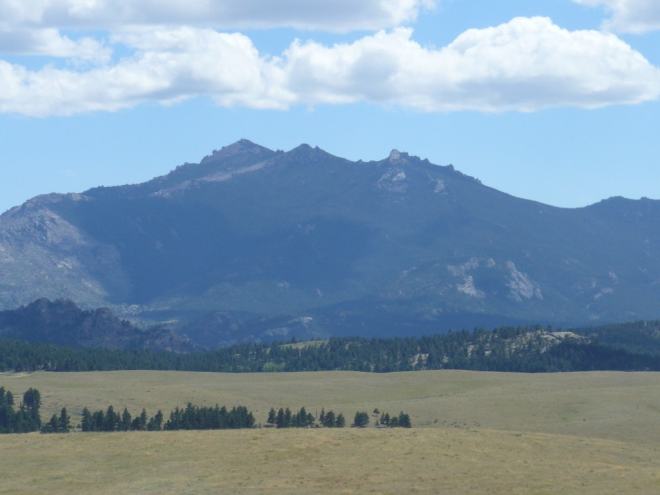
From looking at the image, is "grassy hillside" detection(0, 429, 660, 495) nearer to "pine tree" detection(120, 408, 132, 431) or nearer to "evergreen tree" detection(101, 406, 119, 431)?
"pine tree" detection(120, 408, 132, 431)

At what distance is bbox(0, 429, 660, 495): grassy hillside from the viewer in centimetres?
→ 11238

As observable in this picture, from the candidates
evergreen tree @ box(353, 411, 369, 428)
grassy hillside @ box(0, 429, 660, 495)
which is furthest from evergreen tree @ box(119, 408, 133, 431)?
grassy hillside @ box(0, 429, 660, 495)

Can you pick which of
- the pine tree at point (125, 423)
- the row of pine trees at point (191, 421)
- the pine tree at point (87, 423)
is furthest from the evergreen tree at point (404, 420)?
the pine tree at point (87, 423)

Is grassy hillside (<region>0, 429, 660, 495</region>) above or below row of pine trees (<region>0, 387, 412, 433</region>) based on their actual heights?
below

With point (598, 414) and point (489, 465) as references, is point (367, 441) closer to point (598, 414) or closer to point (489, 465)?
point (489, 465)

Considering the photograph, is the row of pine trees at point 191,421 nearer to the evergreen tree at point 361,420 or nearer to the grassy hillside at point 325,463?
the evergreen tree at point 361,420

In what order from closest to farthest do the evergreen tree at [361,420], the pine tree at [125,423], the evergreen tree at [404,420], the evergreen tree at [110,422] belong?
the pine tree at [125,423], the evergreen tree at [110,422], the evergreen tree at [404,420], the evergreen tree at [361,420]

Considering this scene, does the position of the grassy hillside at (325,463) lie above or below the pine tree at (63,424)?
below

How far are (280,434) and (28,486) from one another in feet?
97.9

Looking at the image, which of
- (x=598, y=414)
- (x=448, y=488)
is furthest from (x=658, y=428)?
(x=448, y=488)

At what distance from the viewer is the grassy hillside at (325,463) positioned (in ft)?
369

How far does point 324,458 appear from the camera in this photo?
126 metres

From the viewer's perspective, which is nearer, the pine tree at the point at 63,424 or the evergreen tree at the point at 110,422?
the evergreen tree at the point at 110,422

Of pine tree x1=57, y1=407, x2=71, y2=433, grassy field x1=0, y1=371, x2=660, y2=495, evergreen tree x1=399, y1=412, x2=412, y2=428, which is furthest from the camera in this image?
evergreen tree x1=399, y1=412, x2=412, y2=428
